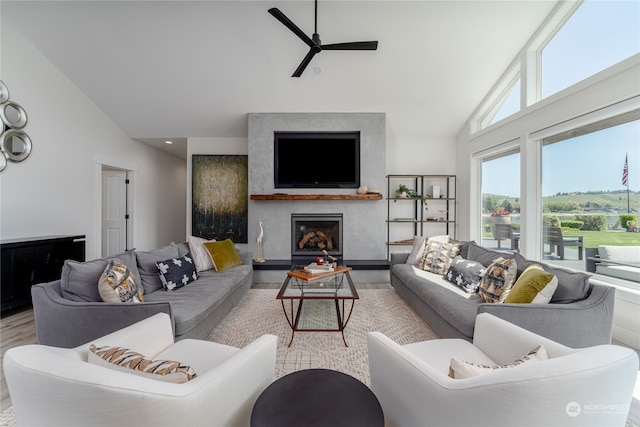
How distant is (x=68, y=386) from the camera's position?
73 cm

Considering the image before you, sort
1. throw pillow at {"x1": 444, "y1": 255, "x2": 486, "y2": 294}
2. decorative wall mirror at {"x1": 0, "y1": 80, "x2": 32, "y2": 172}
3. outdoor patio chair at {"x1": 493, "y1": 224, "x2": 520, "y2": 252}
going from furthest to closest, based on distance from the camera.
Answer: outdoor patio chair at {"x1": 493, "y1": 224, "x2": 520, "y2": 252} < decorative wall mirror at {"x1": 0, "y1": 80, "x2": 32, "y2": 172} < throw pillow at {"x1": 444, "y1": 255, "x2": 486, "y2": 294}

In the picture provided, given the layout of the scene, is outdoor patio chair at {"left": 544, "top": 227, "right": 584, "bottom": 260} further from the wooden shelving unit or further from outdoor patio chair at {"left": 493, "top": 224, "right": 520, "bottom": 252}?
the wooden shelving unit

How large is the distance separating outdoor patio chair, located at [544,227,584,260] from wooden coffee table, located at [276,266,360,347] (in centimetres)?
259

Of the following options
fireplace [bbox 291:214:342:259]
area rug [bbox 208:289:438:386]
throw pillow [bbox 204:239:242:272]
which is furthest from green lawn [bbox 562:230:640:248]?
throw pillow [bbox 204:239:242:272]

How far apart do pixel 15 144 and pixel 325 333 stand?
4358 mm

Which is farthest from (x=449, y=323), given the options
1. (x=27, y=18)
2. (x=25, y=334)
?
(x=27, y=18)

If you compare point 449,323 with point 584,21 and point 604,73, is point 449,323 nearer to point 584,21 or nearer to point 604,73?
point 604,73

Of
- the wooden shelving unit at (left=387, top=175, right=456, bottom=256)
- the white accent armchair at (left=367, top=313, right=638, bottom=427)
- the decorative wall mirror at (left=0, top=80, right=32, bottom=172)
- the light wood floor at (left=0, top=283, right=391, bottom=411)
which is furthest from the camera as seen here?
the wooden shelving unit at (left=387, top=175, right=456, bottom=256)

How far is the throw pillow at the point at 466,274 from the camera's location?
2.53 m

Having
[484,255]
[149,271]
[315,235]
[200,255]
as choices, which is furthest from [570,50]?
[149,271]

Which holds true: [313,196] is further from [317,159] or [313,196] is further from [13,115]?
[13,115]

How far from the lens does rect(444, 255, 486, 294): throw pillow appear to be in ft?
8.30

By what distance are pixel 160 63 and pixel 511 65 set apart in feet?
16.3

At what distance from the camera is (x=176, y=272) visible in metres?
2.60
